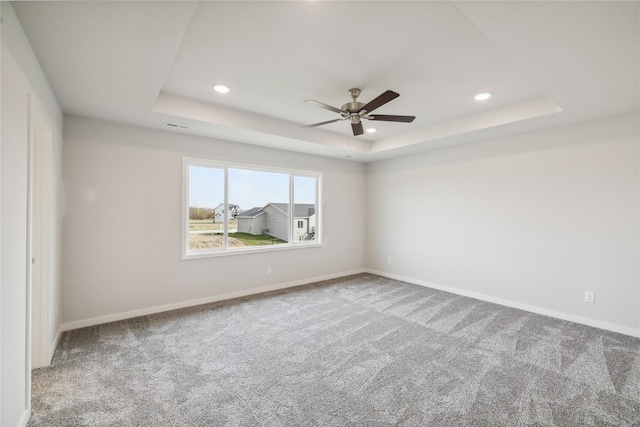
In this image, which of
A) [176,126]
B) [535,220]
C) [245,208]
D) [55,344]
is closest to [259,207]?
[245,208]

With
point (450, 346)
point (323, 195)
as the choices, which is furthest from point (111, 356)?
point (323, 195)

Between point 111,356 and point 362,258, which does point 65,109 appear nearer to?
point 111,356

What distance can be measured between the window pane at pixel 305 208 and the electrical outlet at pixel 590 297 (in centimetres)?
407

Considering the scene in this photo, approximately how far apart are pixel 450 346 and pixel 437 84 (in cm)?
268

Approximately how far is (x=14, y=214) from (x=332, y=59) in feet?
8.00

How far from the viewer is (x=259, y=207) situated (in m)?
4.96

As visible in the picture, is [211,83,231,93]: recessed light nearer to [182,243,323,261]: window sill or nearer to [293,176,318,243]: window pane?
[182,243,323,261]: window sill

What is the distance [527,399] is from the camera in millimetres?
2113

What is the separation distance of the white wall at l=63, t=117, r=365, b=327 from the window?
169 millimetres

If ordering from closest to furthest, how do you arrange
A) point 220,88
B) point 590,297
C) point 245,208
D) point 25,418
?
point 25,418
point 220,88
point 590,297
point 245,208

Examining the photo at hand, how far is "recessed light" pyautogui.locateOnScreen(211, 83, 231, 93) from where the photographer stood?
3.02 m

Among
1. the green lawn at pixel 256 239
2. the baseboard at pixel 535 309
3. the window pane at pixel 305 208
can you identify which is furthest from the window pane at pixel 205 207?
the baseboard at pixel 535 309

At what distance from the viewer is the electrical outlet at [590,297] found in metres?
3.50

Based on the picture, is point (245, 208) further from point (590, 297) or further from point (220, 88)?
point (590, 297)
